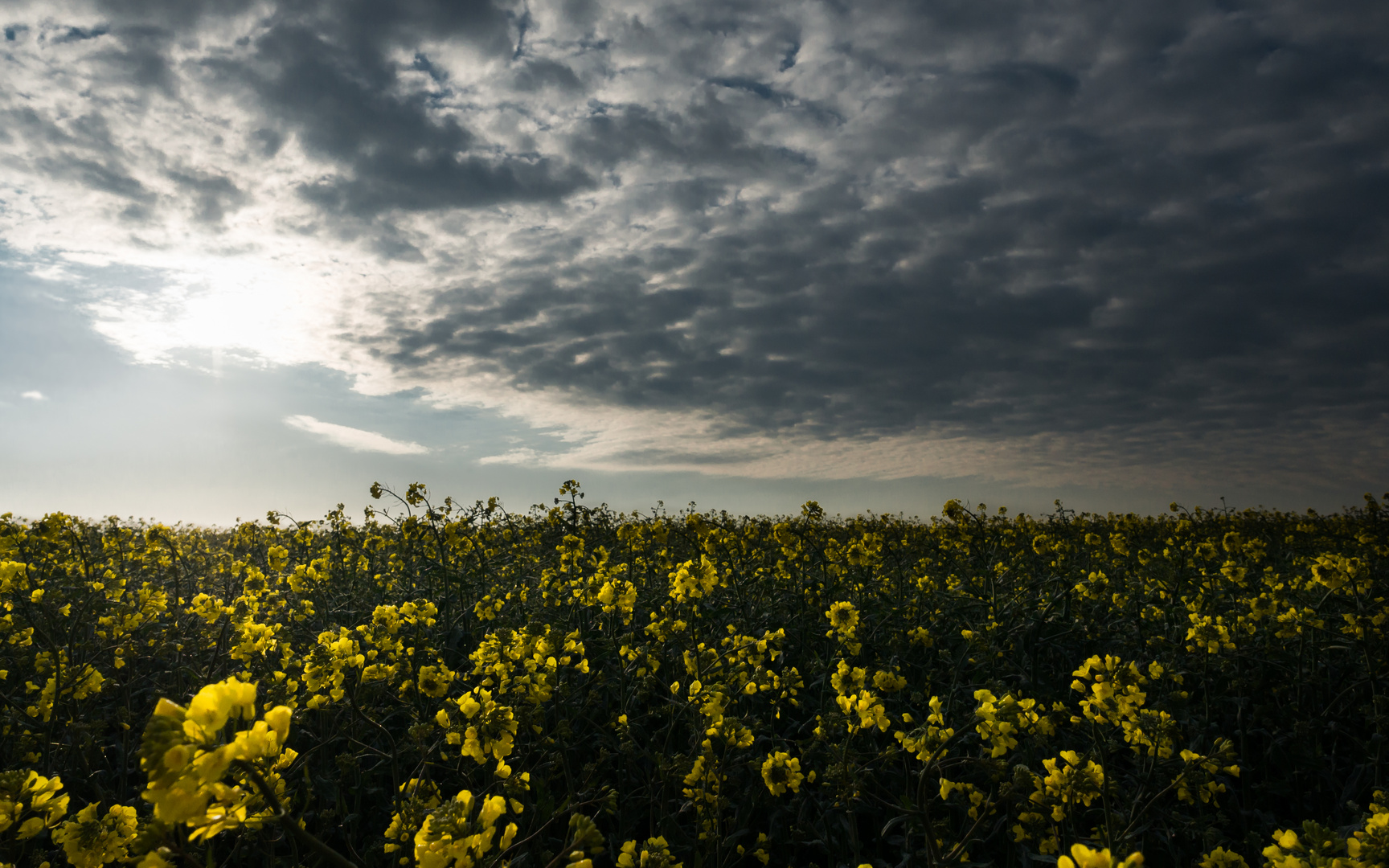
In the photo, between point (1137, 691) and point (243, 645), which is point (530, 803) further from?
point (1137, 691)

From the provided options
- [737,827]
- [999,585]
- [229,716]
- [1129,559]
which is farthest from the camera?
[1129,559]

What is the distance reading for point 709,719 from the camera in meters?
3.23

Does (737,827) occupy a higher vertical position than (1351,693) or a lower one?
lower

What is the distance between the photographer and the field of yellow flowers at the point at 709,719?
215cm

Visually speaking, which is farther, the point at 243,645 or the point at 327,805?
the point at 243,645

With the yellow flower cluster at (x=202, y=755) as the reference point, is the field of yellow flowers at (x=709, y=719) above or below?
below

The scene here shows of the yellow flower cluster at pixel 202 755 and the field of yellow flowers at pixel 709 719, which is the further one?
the field of yellow flowers at pixel 709 719

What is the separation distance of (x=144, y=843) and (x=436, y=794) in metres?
1.15

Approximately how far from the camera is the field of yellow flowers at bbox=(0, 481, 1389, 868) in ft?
7.05

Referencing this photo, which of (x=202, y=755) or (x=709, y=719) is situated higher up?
(x=202, y=755)

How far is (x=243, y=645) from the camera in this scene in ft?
13.3

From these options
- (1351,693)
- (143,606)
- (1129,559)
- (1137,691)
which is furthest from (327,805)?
(1129,559)

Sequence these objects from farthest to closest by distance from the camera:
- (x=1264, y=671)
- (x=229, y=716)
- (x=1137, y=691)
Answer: (x=1264, y=671)
(x=1137, y=691)
(x=229, y=716)

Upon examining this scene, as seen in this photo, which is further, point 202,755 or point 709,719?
point 709,719
